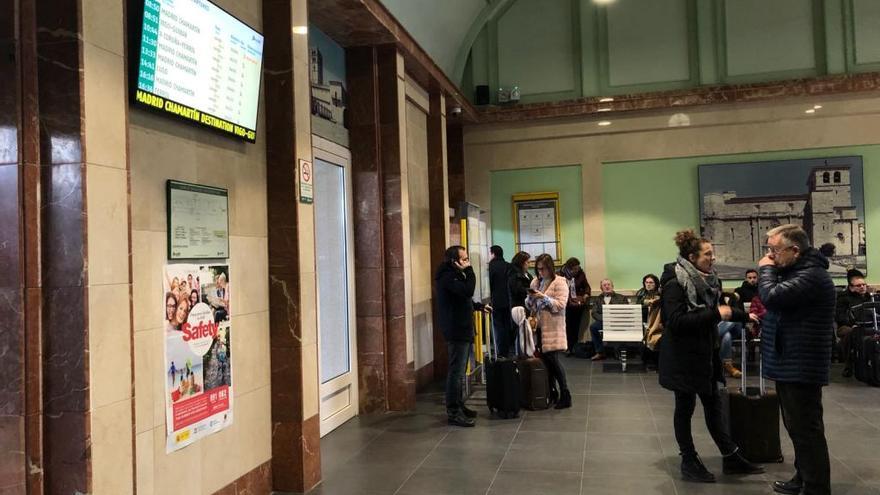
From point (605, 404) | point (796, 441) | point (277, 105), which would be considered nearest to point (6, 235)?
point (277, 105)

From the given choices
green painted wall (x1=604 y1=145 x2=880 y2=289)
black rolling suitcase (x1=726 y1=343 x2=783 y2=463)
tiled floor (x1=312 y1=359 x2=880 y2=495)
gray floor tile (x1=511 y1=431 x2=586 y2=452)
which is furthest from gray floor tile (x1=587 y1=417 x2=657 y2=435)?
green painted wall (x1=604 y1=145 x2=880 y2=289)

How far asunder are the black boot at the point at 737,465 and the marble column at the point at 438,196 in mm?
3819

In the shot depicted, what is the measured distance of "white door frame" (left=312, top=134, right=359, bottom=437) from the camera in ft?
16.6

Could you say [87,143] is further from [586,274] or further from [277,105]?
[586,274]

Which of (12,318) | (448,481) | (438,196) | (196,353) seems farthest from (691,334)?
(438,196)

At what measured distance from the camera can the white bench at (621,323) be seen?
7.62 m

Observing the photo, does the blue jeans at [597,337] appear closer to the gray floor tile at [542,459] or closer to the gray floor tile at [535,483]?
the gray floor tile at [542,459]

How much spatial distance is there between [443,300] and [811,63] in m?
6.84

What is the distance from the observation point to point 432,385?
6930 mm

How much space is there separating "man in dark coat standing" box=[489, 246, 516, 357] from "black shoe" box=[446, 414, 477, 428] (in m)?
1.27

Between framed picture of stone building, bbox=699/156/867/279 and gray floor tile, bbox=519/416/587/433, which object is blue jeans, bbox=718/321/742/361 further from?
gray floor tile, bbox=519/416/587/433

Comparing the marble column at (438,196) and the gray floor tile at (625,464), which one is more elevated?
the marble column at (438,196)

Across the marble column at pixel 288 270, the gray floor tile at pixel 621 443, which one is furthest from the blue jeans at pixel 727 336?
the marble column at pixel 288 270

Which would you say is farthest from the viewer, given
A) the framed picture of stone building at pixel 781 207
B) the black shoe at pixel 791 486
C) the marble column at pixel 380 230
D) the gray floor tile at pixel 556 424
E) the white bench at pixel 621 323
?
the framed picture of stone building at pixel 781 207
